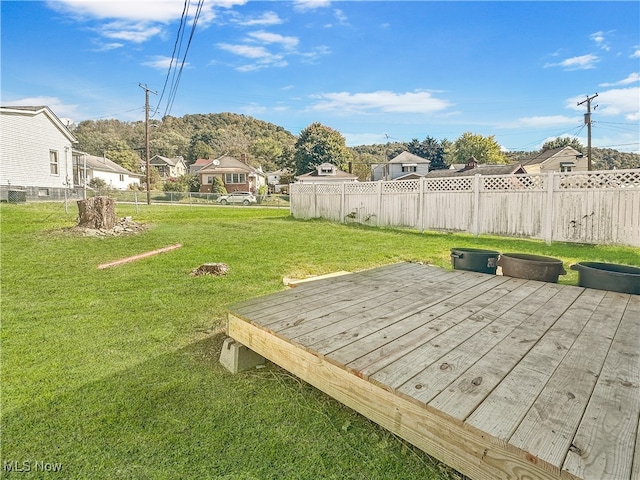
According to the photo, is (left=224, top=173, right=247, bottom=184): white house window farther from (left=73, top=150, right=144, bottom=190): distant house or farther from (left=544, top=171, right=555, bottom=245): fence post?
(left=544, top=171, right=555, bottom=245): fence post

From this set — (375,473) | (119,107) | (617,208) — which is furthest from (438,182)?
(119,107)

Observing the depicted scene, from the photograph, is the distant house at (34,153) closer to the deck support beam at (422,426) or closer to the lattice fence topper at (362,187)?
the lattice fence topper at (362,187)

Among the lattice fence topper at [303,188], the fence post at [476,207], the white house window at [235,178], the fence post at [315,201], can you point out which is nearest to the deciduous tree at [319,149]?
the white house window at [235,178]

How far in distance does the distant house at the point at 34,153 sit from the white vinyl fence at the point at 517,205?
13002 mm

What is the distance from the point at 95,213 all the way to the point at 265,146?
190ft

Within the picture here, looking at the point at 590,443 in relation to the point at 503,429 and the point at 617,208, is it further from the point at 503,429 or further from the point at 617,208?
the point at 617,208

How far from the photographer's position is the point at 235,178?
125 feet

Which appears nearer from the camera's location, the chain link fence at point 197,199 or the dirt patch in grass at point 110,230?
the dirt patch in grass at point 110,230

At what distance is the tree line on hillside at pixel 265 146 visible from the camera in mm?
39906

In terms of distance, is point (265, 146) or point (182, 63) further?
point (265, 146)

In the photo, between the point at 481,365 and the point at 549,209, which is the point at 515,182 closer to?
the point at 549,209

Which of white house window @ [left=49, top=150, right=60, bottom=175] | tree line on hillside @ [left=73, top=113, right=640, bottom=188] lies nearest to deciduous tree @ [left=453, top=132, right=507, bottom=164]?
tree line on hillside @ [left=73, top=113, right=640, bottom=188]

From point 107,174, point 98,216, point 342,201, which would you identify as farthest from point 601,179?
point 107,174

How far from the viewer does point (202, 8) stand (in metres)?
6.55
